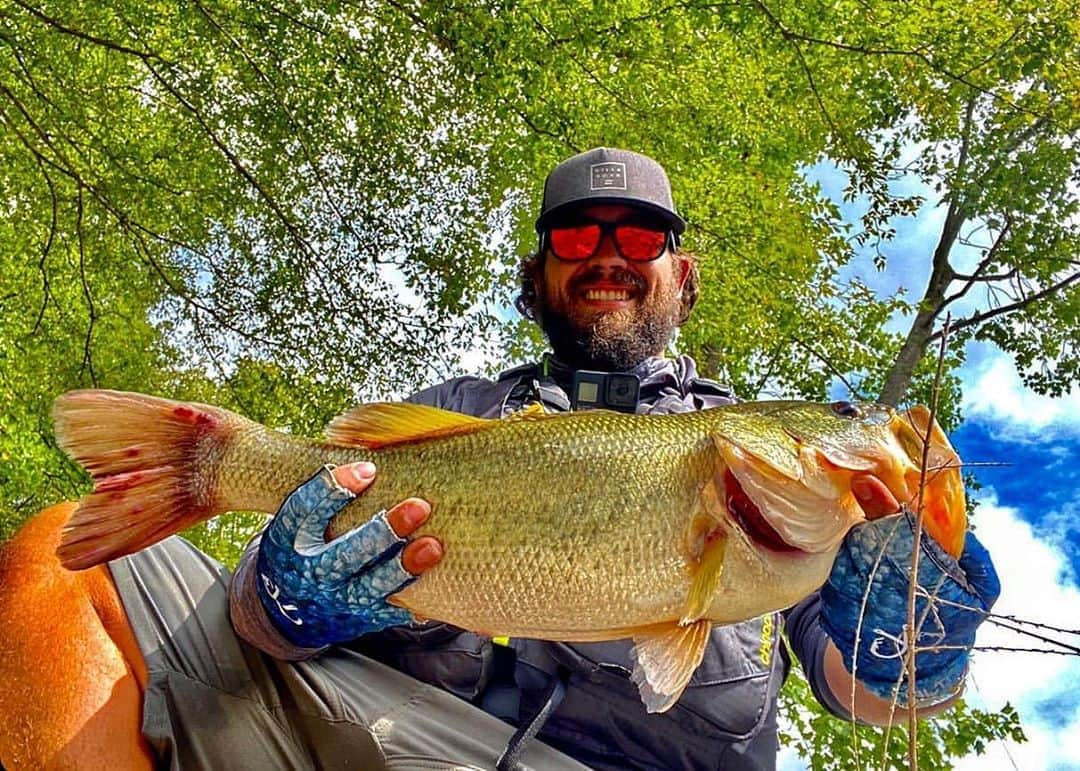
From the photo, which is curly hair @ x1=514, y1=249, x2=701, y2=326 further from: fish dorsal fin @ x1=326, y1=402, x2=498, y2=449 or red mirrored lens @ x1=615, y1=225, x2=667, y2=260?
fish dorsal fin @ x1=326, y1=402, x2=498, y2=449

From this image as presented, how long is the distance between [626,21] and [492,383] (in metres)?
4.31

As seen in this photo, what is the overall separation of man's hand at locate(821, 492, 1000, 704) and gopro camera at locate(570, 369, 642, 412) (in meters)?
0.77

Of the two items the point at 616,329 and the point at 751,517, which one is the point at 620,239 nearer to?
the point at 616,329

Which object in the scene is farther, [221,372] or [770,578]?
[221,372]

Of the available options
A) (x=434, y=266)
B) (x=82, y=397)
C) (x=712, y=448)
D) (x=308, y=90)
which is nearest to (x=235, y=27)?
(x=308, y=90)

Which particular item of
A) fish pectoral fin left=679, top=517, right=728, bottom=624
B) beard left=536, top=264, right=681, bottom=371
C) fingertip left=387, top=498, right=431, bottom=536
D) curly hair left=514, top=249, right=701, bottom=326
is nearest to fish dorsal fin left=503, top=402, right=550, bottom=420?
fingertip left=387, top=498, right=431, bottom=536

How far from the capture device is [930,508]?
1.96m

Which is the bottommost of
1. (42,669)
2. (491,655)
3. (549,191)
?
(42,669)

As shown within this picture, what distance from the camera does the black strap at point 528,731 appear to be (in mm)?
2334

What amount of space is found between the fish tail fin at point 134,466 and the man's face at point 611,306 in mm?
1482

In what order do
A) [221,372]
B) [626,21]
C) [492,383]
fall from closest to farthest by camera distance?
[492,383] → [626,21] → [221,372]

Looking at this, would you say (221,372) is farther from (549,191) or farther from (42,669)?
(42,669)

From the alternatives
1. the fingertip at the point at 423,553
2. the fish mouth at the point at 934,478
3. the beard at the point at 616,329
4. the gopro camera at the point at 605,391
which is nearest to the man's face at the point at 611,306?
the beard at the point at 616,329

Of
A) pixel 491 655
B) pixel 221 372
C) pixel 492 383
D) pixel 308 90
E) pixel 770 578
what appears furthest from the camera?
pixel 221 372
